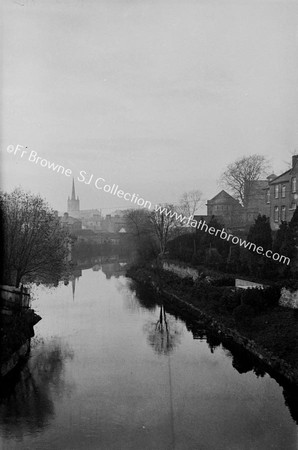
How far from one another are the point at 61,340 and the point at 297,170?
2022cm

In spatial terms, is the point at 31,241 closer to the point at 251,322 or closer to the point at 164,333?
the point at 164,333

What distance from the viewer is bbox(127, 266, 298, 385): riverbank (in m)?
12.6

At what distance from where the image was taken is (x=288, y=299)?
630 inches

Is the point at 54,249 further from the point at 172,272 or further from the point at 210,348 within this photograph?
the point at 172,272

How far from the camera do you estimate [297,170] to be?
1137 inches

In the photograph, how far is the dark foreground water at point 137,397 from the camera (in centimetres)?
842

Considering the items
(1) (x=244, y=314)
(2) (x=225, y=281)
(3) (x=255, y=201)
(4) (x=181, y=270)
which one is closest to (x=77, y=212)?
(3) (x=255, y=201)

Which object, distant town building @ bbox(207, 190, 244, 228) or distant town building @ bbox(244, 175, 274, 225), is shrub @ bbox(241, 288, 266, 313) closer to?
distant town building @ bbox(244, 175, 274, 225)

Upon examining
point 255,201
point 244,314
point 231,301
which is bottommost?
point 244,314

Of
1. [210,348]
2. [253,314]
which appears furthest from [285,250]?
[210,348]

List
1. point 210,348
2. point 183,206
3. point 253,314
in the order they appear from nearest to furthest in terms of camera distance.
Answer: point 210,348 → point 253,314 → point 183,206

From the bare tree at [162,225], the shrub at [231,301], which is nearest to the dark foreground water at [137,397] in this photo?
the shrub at [231,301]

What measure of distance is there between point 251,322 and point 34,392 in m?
8.48

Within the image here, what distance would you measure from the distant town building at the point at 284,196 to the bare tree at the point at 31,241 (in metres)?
16.3
